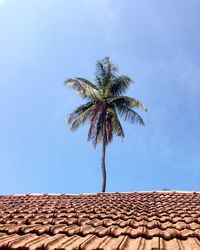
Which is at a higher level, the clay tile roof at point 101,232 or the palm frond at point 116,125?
the palm frond at point 116,125

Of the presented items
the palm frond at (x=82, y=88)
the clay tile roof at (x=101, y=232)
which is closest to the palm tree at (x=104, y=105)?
the palm frond at (x=82, y=88)

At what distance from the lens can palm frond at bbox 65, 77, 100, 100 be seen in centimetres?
2027

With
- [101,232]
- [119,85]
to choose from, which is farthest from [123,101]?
[101,232]

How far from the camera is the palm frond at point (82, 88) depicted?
66.5 feet

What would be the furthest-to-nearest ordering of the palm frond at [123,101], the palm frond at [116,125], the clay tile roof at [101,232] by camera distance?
the palm frond at [123,101]
the palm frond at [116,125]
the clay tile roof at [101,232]

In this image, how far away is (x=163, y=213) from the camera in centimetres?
534

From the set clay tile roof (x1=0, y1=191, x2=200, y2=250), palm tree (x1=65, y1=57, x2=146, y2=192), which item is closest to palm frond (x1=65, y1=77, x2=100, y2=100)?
palm tree (x1=65, y1=57, x2=146, y2=192)

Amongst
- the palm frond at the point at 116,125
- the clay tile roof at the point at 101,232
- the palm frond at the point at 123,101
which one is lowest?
the clay tile roof at the point at 101,232

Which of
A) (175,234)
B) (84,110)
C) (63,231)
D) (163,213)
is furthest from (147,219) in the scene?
(84,110)

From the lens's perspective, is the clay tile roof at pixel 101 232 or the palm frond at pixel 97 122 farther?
the palm frond at pixel 97 122

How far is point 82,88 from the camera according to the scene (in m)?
20.3

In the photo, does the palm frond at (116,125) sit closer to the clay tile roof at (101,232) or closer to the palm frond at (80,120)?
the palm frond at (80,120)

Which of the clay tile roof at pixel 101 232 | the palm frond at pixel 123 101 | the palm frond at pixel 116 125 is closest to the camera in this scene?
the clay tile roof at pixel 101 232

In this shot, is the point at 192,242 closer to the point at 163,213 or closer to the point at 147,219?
the point at 147,219
